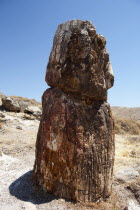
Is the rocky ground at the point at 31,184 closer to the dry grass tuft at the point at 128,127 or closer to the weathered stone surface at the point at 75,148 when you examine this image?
the weathered stone surface at the point at 75,148

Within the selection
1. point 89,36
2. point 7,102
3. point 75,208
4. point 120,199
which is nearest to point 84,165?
point 75,208

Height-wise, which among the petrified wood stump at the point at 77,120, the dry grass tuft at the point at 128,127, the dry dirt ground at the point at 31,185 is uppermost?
the petrified wood stump at the point at 77,120

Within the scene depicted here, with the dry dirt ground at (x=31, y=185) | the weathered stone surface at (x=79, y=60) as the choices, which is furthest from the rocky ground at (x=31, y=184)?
the weathered stone surface at (x=79, y=60)

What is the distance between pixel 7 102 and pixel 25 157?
866cm

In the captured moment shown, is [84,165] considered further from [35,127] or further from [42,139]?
[35,127]

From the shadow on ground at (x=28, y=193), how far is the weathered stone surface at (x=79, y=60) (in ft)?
6.25

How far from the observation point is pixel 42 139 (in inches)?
159

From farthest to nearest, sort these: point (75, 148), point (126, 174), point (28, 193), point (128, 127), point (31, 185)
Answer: point (128, 127), point (126, 174), point (31, 185), point (28, 193), point (75, 148)

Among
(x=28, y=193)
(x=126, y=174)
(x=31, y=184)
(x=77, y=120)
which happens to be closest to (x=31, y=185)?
(x=31, y=184)

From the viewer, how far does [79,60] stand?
3.77 meters

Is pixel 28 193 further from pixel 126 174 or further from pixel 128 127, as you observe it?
pixel 128 127

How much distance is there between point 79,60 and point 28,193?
2544 millimetres

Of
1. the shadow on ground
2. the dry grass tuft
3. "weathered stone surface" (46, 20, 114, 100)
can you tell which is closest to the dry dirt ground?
the shadow on ground

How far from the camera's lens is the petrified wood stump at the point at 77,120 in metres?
3.76
